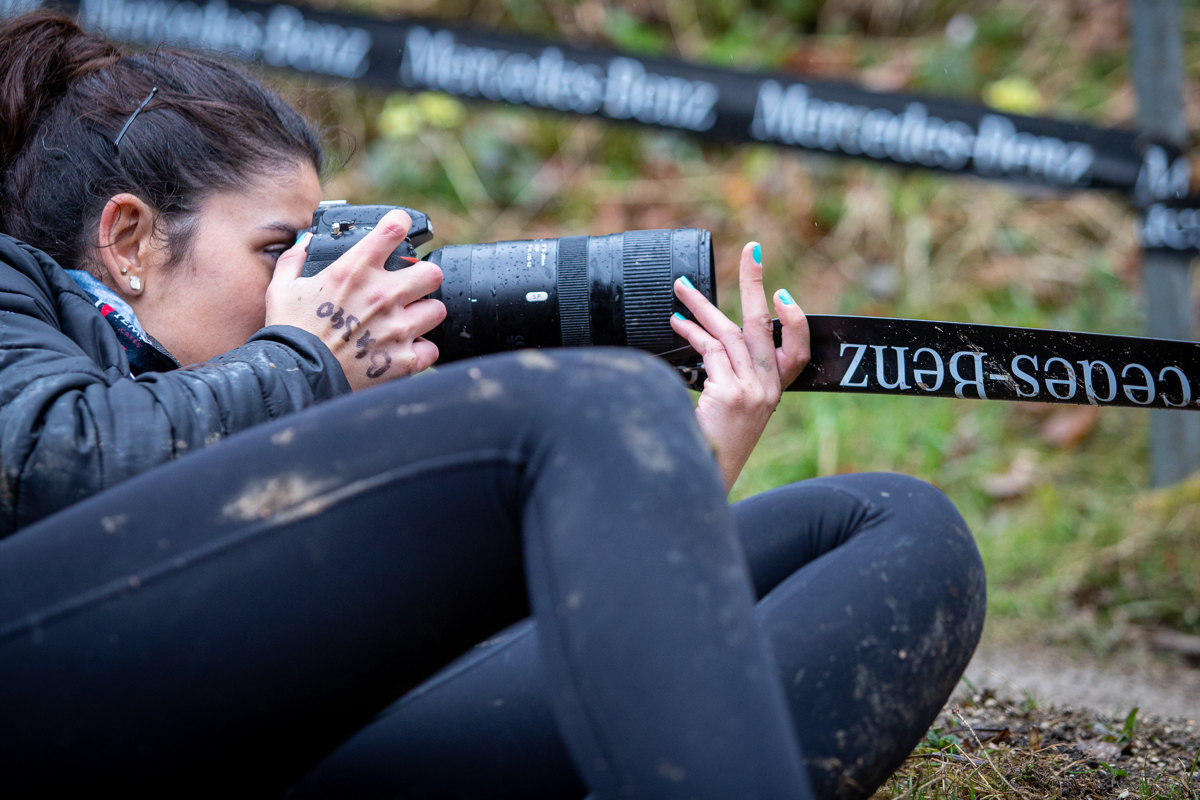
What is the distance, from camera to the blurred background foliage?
2.75m

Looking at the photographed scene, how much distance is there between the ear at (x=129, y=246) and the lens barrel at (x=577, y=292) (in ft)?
1.15

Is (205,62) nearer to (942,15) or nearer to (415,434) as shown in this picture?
(415,434)

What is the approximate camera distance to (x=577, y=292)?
1.44m

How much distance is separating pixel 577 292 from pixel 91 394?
0.66m

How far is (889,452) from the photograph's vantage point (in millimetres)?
3225

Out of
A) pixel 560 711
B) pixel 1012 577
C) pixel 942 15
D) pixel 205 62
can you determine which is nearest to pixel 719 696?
pixel 560 711

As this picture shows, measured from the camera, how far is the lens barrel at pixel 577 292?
1436 millimetres

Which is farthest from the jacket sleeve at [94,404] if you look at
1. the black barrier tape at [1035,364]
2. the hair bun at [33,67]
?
the black barrier tape at [1035,364]

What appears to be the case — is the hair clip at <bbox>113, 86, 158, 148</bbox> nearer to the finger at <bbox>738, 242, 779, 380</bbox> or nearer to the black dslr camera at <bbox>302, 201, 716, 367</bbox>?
the black dslr camera at <bbox>302, 201, 716, 367</bbox>

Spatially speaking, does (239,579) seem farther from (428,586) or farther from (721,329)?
(721,329)

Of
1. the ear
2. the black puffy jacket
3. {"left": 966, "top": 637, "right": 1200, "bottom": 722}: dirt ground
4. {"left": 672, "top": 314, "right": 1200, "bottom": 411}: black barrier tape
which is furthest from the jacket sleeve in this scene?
{"left": 966, "top": 637, "right": 1200, "bottom": 722}: dirt ground

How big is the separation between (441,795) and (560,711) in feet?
0.97

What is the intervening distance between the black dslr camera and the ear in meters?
0.32

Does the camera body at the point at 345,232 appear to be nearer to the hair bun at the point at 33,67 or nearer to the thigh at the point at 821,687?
the hair bun at the point at 33,67
